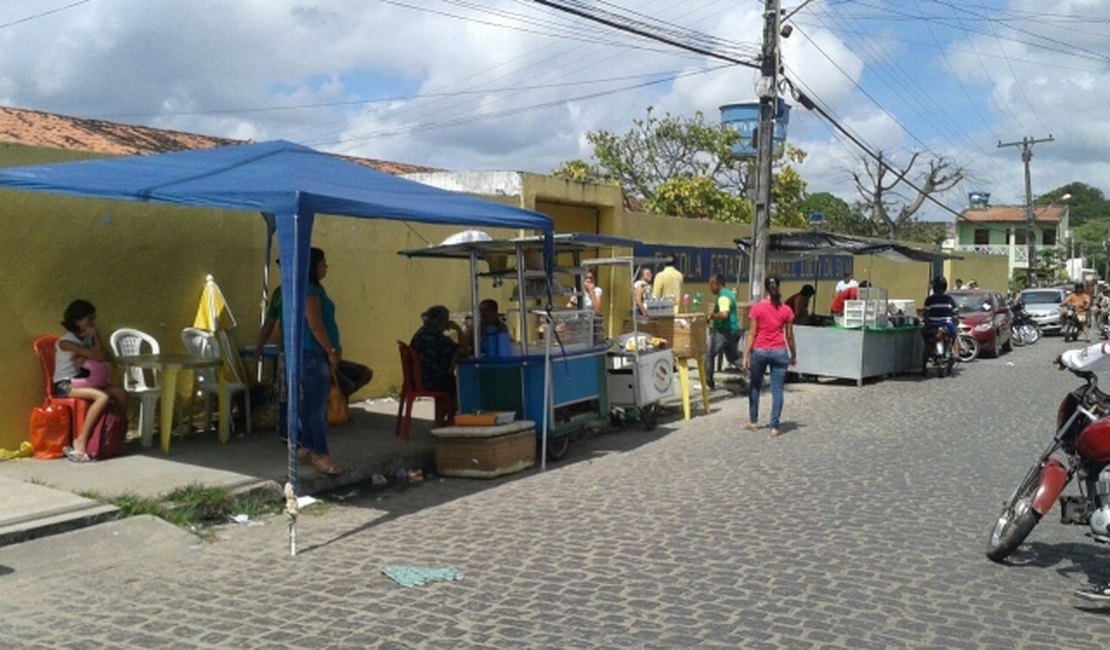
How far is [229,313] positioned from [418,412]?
99.1 inches

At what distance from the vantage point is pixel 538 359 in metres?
9.90

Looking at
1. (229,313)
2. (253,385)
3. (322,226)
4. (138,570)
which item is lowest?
(138,570)

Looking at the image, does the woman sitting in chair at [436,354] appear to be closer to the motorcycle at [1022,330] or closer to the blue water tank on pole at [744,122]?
the blue water tank on pole at [744,122]

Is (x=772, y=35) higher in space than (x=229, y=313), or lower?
higher

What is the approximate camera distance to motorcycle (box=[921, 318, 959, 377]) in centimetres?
1884

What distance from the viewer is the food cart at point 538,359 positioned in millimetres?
9891

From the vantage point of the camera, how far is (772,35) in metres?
17.4

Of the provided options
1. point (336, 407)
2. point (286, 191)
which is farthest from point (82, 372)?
point (286, 191)

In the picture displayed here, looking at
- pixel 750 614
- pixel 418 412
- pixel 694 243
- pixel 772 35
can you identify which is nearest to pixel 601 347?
pixel 418 412

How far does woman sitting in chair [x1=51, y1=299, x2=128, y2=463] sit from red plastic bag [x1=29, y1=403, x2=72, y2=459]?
0.09 m

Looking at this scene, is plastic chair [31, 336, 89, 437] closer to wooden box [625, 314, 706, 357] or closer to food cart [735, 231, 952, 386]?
wooden box [625, 314, 706, 357]

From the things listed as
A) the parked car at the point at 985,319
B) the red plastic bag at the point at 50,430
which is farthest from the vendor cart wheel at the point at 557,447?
the parked car at the point at 985,319

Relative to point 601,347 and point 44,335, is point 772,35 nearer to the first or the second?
point 601,347

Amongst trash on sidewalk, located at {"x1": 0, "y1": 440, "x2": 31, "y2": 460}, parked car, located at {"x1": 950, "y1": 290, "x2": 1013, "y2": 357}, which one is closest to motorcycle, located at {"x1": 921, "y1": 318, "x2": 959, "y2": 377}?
parked car, located at {"x1": 950, "y1": 290, "x2": 1013, "y2": 357}
